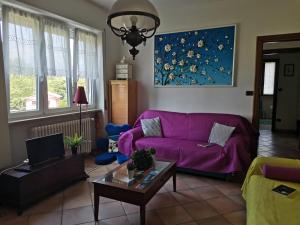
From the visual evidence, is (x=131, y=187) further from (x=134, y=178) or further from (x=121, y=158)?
(x=121, y=158)

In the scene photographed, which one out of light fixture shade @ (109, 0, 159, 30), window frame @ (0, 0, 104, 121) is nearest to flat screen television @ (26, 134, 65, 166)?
window frame @ (0, 0, 104, 121)

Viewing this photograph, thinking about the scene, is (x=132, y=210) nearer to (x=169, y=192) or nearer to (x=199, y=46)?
(x=169, y=192)

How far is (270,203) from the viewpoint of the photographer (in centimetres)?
169

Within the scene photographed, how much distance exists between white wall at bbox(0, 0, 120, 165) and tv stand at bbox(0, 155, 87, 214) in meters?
0.38

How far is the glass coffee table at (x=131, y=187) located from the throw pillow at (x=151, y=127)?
145cm

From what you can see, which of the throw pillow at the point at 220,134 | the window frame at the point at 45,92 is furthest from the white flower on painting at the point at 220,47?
the window frame at the point at 45,92

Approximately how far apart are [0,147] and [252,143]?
3474 millimetres

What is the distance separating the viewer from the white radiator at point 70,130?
304 centimetres

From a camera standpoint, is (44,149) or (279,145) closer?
(44,149)

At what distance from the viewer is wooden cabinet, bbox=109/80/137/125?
13.8 feet

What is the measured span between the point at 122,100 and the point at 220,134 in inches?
76.3

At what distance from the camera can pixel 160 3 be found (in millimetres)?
3797

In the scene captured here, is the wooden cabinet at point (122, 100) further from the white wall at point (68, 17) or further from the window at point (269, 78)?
the window at point (269, 78)

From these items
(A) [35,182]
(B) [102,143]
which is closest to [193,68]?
(B) [102,143]
